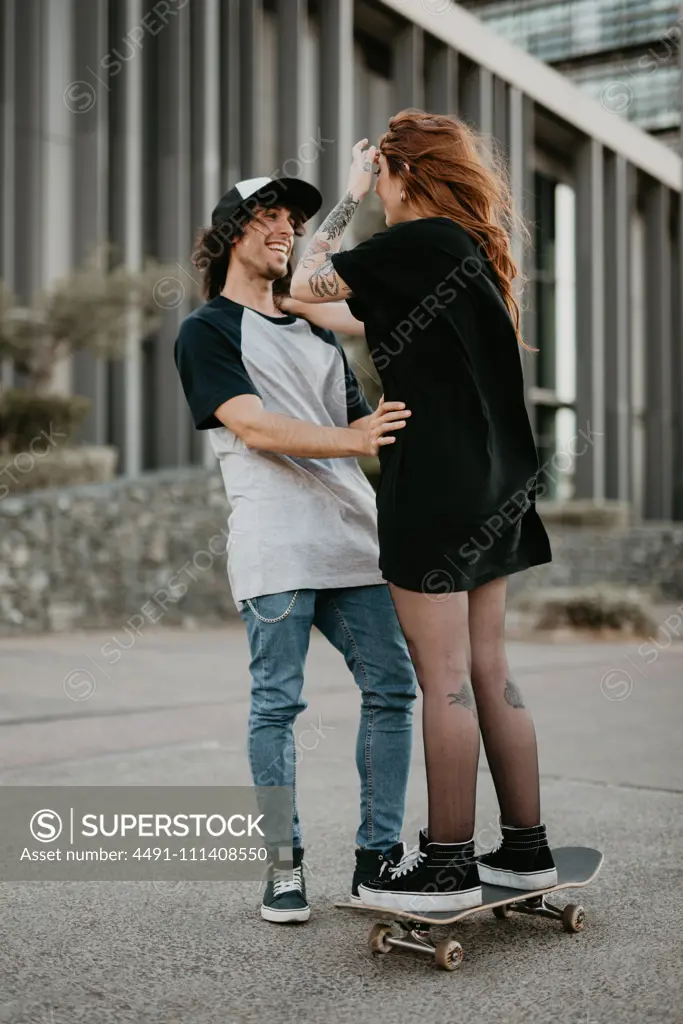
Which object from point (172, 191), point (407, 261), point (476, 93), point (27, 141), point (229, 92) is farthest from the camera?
point (476, 93)

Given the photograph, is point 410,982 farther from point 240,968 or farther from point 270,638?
point 270,638

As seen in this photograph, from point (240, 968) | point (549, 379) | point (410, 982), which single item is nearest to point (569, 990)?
point (410, 982)

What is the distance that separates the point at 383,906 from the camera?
2.84 m

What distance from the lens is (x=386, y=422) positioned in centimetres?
295

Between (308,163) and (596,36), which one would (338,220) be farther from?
(596,36)

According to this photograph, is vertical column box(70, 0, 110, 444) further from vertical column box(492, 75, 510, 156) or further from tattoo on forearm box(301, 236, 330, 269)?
tattoo on forearm box(301, 236, 330, 269)

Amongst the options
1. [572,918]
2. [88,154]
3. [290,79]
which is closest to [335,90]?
[290,79]

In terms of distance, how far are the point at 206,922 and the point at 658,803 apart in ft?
6.83

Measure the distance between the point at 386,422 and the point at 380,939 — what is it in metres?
1.17

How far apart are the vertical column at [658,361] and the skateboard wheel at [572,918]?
30708mm

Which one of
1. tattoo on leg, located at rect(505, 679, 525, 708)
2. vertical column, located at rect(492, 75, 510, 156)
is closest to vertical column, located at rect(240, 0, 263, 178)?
vertical column, located at rect(492, 75, 510, 156)

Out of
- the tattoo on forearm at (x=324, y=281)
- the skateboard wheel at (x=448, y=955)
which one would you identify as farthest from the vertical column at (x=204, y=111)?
the skateboard wheel at (x=448, y=955)

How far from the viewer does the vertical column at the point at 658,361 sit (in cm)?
3288

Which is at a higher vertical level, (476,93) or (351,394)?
(476,93)
